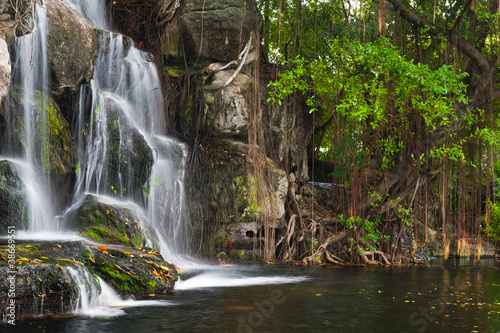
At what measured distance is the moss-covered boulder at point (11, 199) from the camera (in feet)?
24.5

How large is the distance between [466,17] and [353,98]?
3.46 m

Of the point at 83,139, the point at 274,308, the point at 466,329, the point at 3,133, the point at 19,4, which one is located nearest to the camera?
the point at 466,329

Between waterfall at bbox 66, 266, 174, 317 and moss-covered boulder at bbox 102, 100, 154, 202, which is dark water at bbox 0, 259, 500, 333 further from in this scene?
moss-covered boulder at bbox 102, 100, 154, 202

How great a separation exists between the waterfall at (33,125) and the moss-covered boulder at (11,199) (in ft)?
0.32

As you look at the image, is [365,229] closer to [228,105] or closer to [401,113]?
[401,113]

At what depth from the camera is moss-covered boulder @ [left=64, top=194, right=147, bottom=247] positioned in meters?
7.85

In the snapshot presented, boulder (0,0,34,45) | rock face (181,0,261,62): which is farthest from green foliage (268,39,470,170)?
boulder (0,0,34,45)

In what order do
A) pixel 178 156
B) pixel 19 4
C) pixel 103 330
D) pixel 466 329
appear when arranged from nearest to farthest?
pixel 103 330 < pixel 466 329 < pixel 19 4 < pixel 178 156

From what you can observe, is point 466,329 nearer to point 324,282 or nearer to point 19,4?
point 324,282

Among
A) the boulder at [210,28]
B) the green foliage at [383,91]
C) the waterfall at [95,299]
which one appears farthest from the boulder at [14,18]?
the boulder at [210,28]

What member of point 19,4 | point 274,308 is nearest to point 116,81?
point 19,4

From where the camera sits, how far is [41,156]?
8375 millimetres

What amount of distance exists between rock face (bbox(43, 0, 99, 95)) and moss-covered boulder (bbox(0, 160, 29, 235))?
185 centimetres

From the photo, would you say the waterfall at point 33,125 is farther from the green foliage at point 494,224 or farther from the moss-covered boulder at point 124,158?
the green foliage at point 494,224
